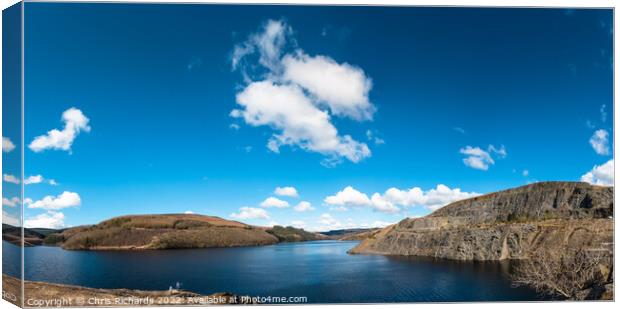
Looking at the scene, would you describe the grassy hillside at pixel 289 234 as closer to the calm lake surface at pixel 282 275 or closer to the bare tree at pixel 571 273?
the calm lake surface at pixel 282 275

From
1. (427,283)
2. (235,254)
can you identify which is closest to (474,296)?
(427,283)

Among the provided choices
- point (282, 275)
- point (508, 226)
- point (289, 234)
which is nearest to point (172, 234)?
point (289, 234)

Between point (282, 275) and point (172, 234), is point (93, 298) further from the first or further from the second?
point (172, 234)

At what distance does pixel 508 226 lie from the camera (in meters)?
57.2

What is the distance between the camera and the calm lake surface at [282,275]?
108 ft

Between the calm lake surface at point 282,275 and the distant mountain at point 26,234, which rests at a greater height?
the distant mountain at point 26,234

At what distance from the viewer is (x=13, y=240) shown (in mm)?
26344

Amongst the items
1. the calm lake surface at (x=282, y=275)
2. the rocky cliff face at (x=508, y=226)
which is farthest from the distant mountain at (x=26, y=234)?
the rocky cliff face at (x=508, y=226)

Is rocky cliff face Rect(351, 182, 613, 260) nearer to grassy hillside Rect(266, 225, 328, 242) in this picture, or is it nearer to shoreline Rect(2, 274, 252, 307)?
grassy hillside Rect(266, 225, 328, 242)

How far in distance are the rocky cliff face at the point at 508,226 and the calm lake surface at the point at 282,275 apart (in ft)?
13.1

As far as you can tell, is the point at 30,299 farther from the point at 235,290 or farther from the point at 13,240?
the point at 235,290

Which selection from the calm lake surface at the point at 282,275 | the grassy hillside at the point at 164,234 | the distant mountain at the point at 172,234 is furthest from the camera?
the distant mountain at the point at 172,234

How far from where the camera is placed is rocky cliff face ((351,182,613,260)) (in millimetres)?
42344

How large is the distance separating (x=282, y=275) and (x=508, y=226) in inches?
1213
